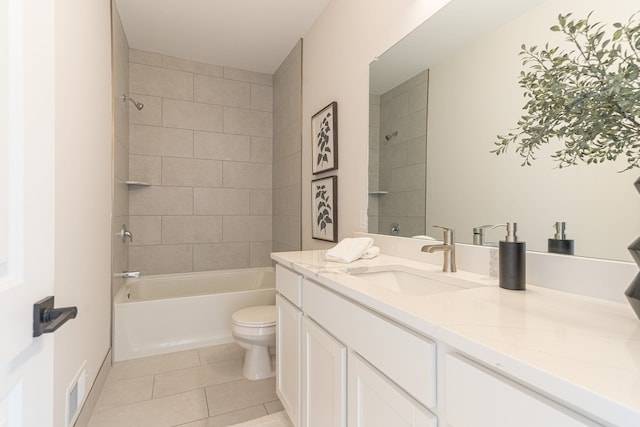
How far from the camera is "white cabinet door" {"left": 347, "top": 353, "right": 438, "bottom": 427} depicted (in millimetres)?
703

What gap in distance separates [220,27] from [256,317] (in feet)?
7.95

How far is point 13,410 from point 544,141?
140 cm

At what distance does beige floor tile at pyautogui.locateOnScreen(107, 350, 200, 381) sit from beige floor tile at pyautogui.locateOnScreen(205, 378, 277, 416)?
0.45m

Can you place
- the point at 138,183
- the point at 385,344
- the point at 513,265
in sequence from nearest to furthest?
the point at 385,344, the point at 513,265, the point at 138,183

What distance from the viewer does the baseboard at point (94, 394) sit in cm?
156

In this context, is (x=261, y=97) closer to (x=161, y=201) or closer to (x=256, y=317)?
(x=161, y=201)

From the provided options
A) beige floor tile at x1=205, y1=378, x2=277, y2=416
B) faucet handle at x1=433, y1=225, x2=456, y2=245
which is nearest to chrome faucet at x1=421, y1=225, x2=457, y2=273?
faucet handle at x1=433, y1=225, x2=456, y2=245

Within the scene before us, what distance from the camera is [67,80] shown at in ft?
4.46

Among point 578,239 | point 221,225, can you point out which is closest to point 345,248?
point 578,239

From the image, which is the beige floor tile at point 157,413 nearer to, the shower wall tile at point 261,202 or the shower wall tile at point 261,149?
the shower wall tile at point 261,202

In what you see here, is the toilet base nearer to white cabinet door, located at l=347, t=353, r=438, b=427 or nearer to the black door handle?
white cabinet door, located at l=347, t=353, r=438, b=427

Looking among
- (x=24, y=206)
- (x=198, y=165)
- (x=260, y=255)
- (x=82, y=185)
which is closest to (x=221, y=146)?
(x=198, y=165)

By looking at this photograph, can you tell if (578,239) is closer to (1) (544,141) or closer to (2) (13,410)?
(1) (544,141)

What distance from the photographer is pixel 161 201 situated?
314 centimetres
